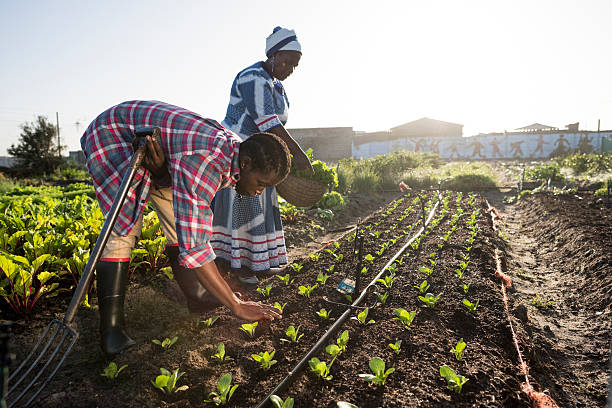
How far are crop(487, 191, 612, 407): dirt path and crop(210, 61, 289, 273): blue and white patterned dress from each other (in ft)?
6.33

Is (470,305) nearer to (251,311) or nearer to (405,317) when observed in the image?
(405,317)

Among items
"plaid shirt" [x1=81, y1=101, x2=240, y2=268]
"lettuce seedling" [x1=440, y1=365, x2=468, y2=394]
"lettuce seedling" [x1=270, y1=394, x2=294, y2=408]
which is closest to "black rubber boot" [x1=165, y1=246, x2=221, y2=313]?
"plaid shirt" [x1=81, y1=101, x2=240, y2=268]

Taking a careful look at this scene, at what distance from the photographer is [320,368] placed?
67.9 inches

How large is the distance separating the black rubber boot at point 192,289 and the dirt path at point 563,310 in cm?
191

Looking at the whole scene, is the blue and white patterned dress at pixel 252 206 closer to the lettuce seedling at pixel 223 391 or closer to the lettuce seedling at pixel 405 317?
the lettuce seedling at pixel 405 317

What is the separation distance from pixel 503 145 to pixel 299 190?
24.8 m

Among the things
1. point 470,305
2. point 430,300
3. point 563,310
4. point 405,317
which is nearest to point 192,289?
point 405,317

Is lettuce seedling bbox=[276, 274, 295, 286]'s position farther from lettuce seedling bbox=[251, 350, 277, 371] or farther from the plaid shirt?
the plaid shirt

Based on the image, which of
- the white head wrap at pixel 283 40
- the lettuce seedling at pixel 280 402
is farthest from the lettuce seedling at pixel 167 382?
the white head wrap at pixel 283 40

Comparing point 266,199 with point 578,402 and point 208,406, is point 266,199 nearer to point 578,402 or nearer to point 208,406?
point 208,406

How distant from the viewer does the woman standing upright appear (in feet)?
9.34

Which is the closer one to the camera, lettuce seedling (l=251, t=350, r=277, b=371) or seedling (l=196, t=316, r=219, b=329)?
lettuce seedling (l=251, t=350, r=277, b=371)

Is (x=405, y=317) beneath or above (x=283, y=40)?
beneath

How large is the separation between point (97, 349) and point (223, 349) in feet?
2.45
